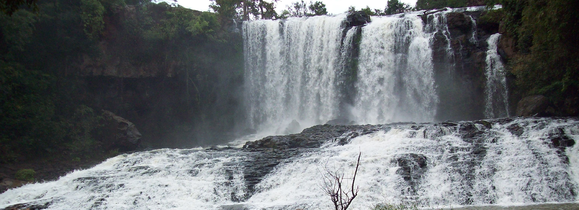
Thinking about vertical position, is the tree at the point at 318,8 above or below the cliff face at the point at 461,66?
above

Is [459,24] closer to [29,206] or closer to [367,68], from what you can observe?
[367,68]

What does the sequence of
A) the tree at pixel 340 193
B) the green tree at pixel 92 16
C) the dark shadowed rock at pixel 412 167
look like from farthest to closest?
1. the green tree at pixel 92 16
2. the dark shadowed rock at pixel 412 167
3. the tree at pixel 340 193

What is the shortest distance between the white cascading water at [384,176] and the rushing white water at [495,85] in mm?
7218

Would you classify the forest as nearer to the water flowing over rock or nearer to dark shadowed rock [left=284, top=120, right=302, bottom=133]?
the water flowing over rock

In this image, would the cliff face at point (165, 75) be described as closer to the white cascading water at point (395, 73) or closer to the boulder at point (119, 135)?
the boulder at point (119, 135)

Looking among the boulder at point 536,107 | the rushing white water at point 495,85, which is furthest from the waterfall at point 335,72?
the boulder at point 536,107

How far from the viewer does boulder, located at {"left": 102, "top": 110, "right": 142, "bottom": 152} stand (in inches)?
901

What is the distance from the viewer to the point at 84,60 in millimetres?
24156

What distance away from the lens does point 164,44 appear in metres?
27.3

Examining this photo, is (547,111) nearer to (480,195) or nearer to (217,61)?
(480,195)

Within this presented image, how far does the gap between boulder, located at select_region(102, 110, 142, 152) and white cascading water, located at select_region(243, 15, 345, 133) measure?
9927mm

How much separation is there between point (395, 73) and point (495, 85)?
19.2 ft

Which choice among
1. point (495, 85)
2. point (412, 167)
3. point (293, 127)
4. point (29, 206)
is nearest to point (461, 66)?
point (495, 85)

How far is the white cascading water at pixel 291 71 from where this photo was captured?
2805 cm
